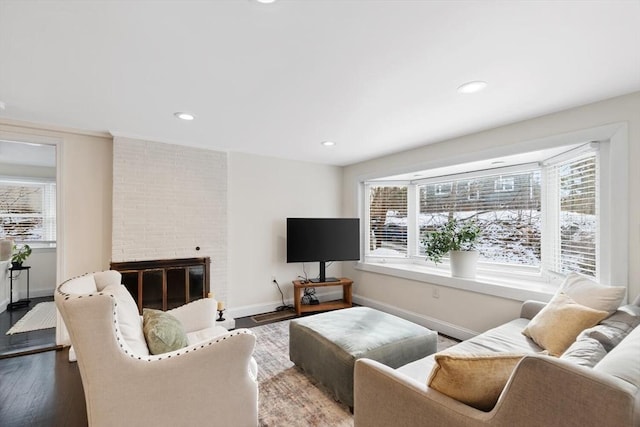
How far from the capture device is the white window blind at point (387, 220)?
176 inches

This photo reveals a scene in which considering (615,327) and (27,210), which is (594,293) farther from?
(27,210)

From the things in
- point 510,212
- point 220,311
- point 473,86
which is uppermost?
point 473,86

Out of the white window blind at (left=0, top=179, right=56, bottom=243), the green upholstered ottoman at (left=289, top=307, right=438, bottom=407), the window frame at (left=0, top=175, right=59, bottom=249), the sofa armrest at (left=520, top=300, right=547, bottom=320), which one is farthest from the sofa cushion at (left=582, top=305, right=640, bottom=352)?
the white window blind at (left=0, top=179, right=56, bottom=243)

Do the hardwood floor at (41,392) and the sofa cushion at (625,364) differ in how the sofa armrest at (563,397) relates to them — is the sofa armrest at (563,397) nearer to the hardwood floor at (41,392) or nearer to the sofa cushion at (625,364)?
the sofa cushion at (625,364)

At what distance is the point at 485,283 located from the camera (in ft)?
9.80

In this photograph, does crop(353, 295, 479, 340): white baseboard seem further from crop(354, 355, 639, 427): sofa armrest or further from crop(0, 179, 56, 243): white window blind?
crop(0, 179, 56, 243): white window blind

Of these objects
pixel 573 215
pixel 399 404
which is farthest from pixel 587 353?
pixel 573 215

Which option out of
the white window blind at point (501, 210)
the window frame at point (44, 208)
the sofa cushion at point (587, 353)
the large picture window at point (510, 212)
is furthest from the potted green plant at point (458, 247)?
the window frame at point (44, 208)

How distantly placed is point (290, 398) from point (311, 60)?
2296mm

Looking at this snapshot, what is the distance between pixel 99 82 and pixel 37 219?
16.2ft

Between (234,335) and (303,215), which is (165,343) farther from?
(303,215)

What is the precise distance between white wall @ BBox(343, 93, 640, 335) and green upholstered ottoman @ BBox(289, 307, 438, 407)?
1.00 m

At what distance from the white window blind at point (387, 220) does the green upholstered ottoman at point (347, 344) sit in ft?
6.50

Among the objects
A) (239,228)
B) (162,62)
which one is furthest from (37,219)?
(162,62)
